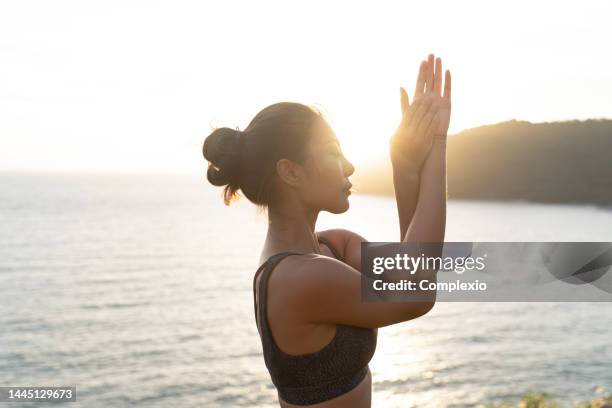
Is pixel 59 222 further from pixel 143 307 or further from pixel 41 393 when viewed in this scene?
pixel 41 393

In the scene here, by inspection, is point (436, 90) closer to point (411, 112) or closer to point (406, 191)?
point (411, 112)

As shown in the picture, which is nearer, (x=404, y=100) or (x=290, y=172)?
(x=404, y=100)

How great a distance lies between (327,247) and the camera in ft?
9.32

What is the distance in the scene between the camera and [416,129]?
2.08 m

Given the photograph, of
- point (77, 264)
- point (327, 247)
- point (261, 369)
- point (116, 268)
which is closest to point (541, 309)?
point (261, 369)

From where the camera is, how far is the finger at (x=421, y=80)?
7.06ft

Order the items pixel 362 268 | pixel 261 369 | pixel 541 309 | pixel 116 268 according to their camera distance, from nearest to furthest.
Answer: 1. pixel 362 268
2. pixel 261 369
3. pixel 541 309
4. pixel 116 268

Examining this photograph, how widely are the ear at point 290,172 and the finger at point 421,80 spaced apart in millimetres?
524

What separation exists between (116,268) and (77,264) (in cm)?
763

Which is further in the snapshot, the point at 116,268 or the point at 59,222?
the point at 59,222

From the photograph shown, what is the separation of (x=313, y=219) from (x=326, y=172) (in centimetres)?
26

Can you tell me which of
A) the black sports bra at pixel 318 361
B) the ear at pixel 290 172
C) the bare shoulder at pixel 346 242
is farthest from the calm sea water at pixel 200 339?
the ear at pixel 290 172

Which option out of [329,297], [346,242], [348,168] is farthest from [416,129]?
[346,242]

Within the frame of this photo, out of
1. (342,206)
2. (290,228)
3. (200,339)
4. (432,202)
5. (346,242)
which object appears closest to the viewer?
(432,202)
